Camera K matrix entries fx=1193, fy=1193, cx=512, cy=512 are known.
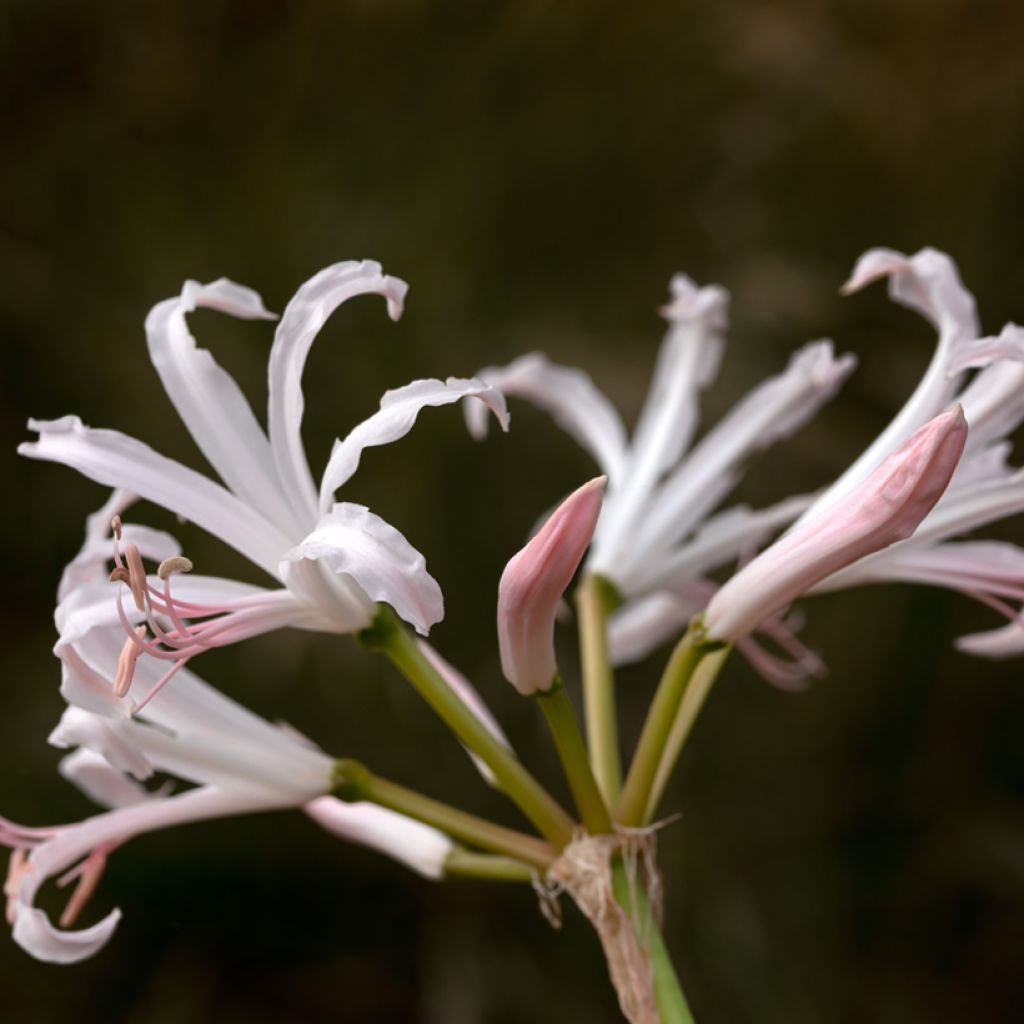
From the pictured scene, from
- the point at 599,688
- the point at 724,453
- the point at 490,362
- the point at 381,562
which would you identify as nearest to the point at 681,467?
the point at 724,453

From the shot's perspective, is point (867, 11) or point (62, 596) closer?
point (62, 596)

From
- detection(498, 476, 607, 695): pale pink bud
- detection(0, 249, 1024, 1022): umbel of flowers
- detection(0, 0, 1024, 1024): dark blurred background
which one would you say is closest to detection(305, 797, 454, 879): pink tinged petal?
detection(0, 249, 1024, 1022): umbel of flowers

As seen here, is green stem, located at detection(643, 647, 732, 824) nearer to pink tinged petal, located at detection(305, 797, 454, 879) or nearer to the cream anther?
pink tinged petal, located at detection(305, 797, 454, 879)

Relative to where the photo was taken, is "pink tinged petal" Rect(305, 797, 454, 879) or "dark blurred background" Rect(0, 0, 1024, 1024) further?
"dark blurred background" Rect(0, 0, 1024, 1024)

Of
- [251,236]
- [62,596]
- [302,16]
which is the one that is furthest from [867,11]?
[62,596]

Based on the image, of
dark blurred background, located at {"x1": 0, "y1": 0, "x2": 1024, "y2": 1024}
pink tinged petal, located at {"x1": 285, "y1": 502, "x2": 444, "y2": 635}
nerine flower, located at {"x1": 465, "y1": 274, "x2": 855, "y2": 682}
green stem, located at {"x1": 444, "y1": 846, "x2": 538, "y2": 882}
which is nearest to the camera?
pink tinged petal, located at {"x1": 285, "y1": 502, "x2": 444, "y2": 635}

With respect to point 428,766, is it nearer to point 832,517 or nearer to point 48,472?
point 48,472

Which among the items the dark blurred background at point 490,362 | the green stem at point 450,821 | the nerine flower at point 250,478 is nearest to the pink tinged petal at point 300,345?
the nerine flower at point 250,478
